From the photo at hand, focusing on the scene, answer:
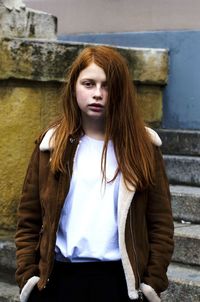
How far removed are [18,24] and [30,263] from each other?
8.16 ft

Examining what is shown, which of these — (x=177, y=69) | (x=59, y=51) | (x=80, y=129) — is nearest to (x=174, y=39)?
(x=177, y=69)

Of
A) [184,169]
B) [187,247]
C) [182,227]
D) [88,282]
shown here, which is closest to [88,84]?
[88,282]

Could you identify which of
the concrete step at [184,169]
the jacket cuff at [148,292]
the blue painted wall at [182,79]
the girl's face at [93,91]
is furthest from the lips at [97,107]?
the blue painted wall at [182,79]

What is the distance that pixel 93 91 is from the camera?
2.59m

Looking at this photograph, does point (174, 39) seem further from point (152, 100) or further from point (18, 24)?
point (18, 24)

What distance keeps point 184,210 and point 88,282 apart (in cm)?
224

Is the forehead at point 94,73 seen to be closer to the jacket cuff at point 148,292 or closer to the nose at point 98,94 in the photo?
the nose at point 98,94

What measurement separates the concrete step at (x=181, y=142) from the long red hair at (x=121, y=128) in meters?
2.68

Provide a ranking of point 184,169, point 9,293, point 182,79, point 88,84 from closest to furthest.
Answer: point 88,84 → point 9,293 → point 184,169 → point 182,79

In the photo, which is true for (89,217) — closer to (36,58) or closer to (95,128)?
(95,128)

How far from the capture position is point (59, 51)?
457 centimetres

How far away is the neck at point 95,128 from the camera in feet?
8.73

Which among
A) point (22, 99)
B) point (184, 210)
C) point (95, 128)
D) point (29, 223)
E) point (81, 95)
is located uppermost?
point (81, 95)

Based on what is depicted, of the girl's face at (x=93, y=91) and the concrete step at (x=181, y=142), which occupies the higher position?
the girl's face at (x=93, y=91)
